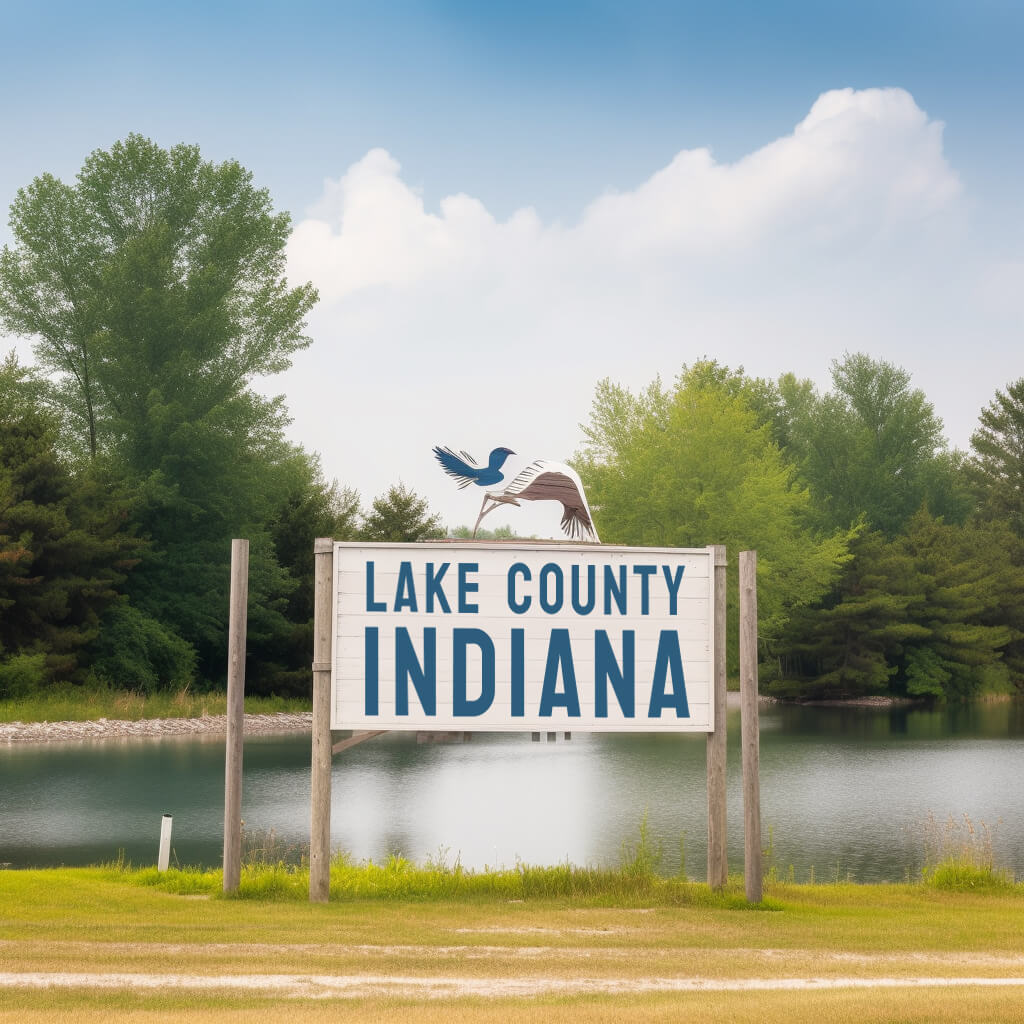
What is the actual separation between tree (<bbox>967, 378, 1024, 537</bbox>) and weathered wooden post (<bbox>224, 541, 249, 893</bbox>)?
76.9 metres

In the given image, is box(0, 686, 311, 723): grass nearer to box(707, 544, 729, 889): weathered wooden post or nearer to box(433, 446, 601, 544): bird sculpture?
box(433, 446, 601, 544): bird sculpture

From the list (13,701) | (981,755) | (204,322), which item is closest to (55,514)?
(13,701)

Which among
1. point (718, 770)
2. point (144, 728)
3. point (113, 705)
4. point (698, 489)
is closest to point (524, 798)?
point (718, 770)

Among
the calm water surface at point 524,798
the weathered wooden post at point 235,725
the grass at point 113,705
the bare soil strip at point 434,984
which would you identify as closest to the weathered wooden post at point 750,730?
the bare soil strip at point 434,984

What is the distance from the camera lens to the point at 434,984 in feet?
23.9

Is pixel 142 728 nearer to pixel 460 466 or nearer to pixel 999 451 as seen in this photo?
pixel 460 466

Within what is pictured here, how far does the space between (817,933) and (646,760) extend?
23.3 meters

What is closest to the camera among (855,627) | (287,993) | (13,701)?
(287,993)

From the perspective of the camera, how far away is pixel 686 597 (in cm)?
1143

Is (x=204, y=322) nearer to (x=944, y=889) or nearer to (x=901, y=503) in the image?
(x=944, y=889)

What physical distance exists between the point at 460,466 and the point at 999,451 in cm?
7544

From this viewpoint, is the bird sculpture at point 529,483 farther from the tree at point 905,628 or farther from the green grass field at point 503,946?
the tree at point 905,628

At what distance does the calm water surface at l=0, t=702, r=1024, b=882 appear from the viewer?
58.0ft

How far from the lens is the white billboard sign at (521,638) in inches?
437
